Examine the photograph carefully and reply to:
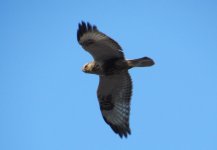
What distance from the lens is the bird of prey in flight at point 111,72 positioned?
9.41 m

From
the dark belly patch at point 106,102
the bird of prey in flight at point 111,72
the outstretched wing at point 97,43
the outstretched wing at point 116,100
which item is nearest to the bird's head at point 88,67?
the bird of prey in flight at point 111,72

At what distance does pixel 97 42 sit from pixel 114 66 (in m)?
0.67

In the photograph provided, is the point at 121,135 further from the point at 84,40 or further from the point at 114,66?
the point at 84,40

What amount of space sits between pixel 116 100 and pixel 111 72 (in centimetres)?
68

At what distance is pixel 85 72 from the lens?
1016 cm

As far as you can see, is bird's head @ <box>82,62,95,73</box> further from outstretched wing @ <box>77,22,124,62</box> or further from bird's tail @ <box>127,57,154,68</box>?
bird's tail @ <box>127,57,154,68</box>

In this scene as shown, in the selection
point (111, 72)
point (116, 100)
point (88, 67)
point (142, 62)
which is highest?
point (88, 67)

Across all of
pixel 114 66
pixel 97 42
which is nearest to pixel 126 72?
pixel 114 66

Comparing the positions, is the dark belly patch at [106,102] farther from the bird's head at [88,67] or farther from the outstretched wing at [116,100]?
the bird's head at [88,67]

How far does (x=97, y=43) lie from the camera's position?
955cm

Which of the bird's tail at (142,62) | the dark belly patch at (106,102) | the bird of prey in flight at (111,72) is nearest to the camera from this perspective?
the bird's tail at (142,62)

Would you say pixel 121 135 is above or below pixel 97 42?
below

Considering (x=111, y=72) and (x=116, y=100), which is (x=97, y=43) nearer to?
(x=111, y=72)

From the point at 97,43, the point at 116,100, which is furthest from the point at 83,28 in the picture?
the point at 116,100
